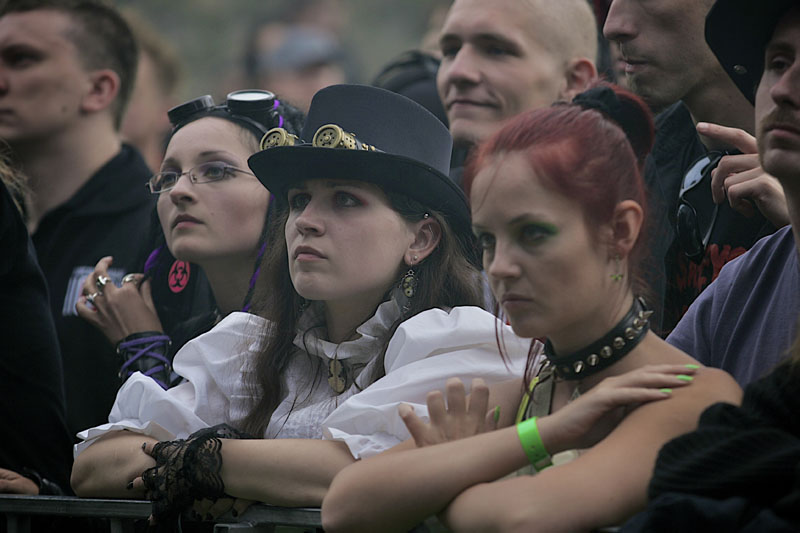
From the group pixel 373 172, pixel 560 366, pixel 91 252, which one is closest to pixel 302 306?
pixel 373 172

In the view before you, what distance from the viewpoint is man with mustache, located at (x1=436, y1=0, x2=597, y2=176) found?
4.66m

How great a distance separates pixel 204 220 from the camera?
4215 mm

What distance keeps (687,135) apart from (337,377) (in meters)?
1.56

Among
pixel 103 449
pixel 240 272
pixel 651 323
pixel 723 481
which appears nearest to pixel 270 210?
pixel 240 272

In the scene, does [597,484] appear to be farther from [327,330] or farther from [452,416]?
[327,330]

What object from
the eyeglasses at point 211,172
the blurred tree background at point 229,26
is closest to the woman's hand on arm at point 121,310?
the eyeglasses at point 211,172

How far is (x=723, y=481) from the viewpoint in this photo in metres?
2.08

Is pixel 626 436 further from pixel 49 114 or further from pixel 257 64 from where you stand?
pixel 257 64

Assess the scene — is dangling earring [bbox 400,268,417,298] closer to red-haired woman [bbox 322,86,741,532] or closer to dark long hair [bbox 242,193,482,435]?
dark long hair [bbox 242,193,482,435]

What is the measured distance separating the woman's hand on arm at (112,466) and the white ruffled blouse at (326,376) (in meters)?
0.05

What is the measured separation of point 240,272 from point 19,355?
871mm

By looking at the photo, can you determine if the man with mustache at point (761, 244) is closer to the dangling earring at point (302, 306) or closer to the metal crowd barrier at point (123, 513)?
the metal crowd barrier at point (123, 513)

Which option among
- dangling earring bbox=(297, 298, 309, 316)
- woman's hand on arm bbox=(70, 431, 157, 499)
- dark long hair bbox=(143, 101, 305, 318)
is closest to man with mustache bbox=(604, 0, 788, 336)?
dangling earring bbox=(297, 298, 309, 316)

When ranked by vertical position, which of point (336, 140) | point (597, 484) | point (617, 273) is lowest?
point (597, 484)
